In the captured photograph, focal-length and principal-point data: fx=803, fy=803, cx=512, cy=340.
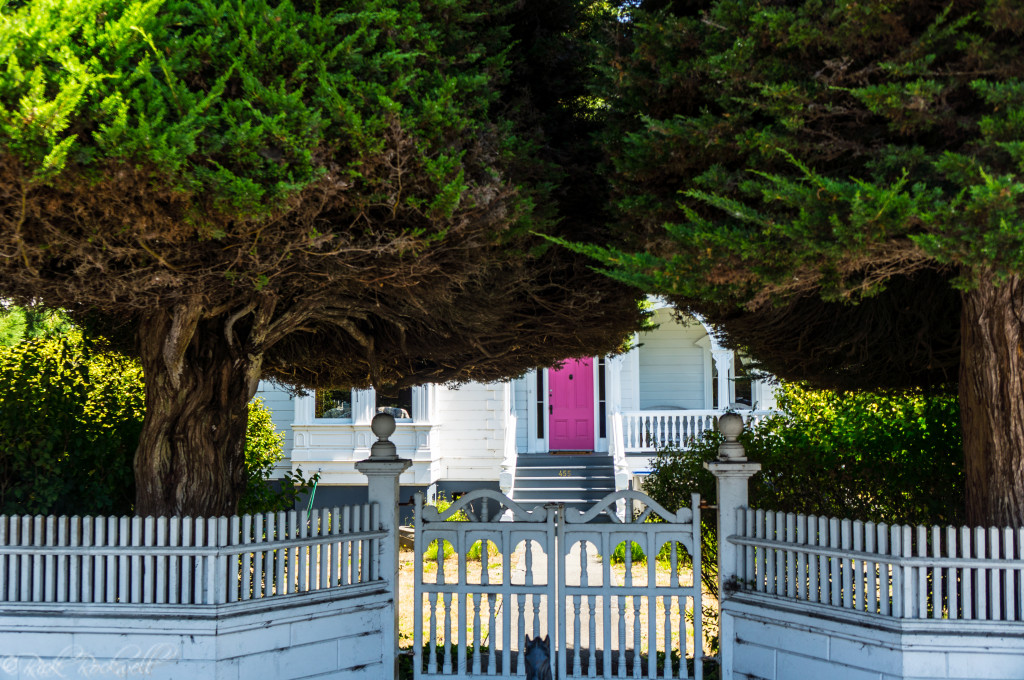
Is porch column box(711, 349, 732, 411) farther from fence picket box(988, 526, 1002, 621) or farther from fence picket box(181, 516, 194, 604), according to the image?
fence picket box(181, 516, 194, 604)

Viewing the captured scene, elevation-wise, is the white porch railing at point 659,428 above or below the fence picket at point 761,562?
above

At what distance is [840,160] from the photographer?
16.0 ft

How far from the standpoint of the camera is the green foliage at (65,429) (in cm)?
624

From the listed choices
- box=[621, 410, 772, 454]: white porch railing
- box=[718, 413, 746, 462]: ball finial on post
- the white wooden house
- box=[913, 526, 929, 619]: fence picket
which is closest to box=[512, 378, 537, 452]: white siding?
the white wooden house

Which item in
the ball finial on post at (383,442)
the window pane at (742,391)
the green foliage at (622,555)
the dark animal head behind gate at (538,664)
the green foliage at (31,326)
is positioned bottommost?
the green foliage at (622,555)

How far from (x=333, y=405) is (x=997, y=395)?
12.4 meters

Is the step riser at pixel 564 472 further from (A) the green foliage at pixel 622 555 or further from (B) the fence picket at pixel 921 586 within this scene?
(B) the fence picket at pixel 921 586

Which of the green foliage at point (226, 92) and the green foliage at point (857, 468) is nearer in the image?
the green foliage at point (226, 92)

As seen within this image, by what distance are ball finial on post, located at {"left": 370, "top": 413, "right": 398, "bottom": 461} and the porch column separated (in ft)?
32.7

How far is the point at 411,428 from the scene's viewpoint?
47.6 ft

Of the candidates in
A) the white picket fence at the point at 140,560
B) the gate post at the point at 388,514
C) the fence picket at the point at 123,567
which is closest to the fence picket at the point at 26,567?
the white picket fence at the point at 140,560

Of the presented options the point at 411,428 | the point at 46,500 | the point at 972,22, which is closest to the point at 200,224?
the point at 46,500

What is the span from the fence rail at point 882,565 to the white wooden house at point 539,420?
809 cm

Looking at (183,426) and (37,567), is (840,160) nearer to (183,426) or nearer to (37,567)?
(183,426)
